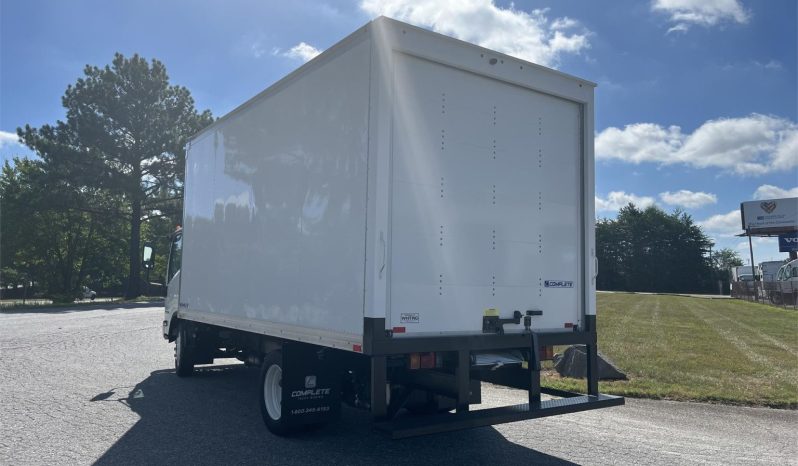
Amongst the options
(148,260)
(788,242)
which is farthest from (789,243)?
(148,260)

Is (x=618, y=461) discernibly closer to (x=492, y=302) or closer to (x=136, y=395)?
(x=492, y=302)

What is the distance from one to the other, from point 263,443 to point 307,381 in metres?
0.79

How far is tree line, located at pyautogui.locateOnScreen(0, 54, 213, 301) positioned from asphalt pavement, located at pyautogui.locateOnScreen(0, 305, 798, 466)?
1216 inches

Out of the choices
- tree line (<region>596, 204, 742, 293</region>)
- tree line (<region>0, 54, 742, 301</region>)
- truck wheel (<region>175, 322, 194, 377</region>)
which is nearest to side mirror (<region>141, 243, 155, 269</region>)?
truck wheel (<region>175, 322, 194, 377</region>)

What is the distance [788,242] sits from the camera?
42.7 m

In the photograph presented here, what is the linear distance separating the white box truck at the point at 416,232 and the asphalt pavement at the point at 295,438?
47cm

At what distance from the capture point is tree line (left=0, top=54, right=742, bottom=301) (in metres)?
36.2

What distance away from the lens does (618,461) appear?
5.31 m

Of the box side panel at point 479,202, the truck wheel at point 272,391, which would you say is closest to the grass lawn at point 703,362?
the box side panel at point 479,202

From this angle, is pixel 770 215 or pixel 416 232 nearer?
pixel 416 232

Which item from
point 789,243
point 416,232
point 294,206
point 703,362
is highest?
point 789,243

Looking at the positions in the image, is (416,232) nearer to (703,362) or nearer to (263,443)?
(263,443)

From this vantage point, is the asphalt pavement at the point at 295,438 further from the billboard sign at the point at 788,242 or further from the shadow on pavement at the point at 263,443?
the billboard sign at the point at 788,242

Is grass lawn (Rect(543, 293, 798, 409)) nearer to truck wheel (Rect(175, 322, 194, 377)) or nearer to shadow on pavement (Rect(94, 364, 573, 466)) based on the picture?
shadow on pavement (Rect(94, 364, 573, 466))
